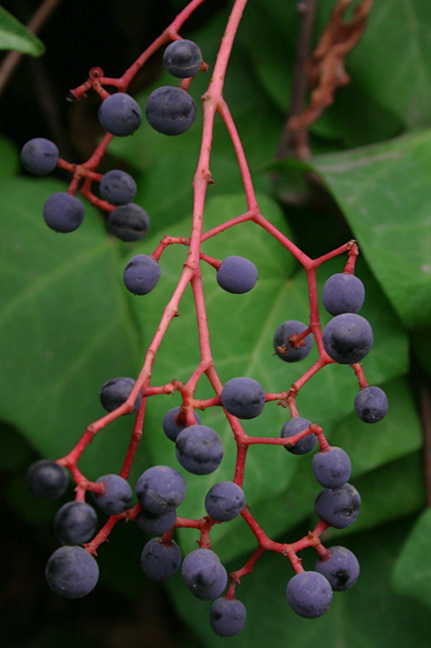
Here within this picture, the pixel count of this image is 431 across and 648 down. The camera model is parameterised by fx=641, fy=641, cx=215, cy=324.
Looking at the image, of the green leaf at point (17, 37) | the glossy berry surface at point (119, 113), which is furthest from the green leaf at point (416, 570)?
the green leaf at point (17, 37)

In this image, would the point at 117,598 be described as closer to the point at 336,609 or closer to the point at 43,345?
the point at 336,609

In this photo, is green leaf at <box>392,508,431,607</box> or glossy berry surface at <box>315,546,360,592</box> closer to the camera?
glossy berry surface at <box>315,546,360,592</box>

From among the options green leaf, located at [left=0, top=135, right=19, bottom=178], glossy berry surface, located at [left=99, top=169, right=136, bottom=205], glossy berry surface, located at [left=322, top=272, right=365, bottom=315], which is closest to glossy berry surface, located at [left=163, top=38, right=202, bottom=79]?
glossy berry surface, located at [left=99, top=169, right=136, bottom=205]

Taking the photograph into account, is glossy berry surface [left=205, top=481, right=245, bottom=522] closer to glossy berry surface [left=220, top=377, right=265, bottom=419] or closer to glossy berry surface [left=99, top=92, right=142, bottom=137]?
glossy berry surface [left=220, top=377, right=265, bottom=419]

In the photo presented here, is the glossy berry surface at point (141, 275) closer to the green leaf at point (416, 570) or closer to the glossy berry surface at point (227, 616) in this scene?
the glossy berry surface at point (227, 616)

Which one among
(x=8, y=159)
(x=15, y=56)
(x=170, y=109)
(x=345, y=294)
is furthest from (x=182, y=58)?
(x=8, y=159)

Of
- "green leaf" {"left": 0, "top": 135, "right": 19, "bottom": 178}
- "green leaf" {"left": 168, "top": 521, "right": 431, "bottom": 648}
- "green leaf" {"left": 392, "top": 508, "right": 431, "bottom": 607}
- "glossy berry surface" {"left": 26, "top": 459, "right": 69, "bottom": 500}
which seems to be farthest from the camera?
"green leaf" {"left": 0, "top": 135, "right": 19, "bottom": 178}

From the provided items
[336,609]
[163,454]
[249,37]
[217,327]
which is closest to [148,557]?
[163,454]
